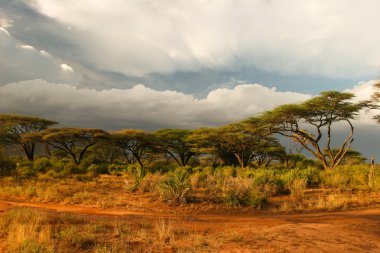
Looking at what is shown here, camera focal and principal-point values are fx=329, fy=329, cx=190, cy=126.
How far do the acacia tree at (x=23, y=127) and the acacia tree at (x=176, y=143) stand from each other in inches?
597

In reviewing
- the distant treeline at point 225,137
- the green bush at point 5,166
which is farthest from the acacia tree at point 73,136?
the green bush at point 5,166

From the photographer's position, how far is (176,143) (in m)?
43.9

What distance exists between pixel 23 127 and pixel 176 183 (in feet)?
118

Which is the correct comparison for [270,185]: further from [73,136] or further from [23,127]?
[23,127]

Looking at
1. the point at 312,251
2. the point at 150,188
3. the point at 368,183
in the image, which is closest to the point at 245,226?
the point at 312,251

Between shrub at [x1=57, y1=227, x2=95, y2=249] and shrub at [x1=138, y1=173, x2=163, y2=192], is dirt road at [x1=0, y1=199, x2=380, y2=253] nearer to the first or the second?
shrub at [x1=57, y1=227, x2=95, y2=249]

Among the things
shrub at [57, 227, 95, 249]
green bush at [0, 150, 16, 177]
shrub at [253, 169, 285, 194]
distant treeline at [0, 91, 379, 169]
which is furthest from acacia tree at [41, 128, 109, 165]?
shrub at [57, 227, 95, 249]

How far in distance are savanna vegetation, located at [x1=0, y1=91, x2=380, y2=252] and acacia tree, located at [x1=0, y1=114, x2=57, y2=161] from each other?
0.12m

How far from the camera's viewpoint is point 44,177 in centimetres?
2514

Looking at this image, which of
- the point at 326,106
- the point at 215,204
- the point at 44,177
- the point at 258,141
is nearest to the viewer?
the point at 215,204

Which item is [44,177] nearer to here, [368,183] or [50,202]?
[50,202]

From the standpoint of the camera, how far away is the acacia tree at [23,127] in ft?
133

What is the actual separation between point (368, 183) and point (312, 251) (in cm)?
1425

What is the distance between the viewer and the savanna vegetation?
28.0 feet
